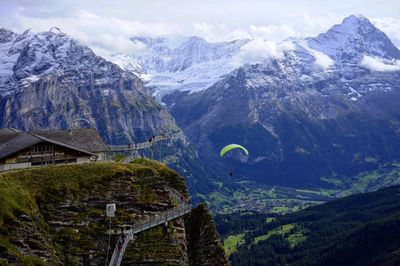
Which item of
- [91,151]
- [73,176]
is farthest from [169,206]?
[91,151]

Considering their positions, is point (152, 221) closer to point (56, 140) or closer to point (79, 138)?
point (56, 140)

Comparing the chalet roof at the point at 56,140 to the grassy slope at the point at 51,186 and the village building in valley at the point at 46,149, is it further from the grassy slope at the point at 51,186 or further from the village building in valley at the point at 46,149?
the grassy slope at the point at 51,186

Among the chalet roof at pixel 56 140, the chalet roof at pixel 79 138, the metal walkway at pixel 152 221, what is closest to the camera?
the metal walkway at pixel 152 221

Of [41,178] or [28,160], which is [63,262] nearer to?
[41,178]

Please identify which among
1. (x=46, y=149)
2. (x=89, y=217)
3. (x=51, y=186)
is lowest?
(x=89, y=217)

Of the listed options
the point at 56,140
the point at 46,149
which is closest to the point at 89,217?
the point at 46,149

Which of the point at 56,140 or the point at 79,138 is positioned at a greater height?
the point at 79,138

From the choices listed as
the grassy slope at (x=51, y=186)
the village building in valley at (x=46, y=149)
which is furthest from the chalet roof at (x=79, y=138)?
the grassy slope at (x=51, y=186)
